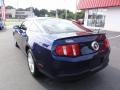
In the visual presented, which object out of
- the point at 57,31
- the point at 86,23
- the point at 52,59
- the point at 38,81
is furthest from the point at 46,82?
the point at 86,23

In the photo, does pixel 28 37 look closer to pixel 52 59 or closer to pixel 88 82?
pixel 52 59

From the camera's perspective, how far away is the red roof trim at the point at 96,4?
19609mm

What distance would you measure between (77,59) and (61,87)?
2.82 feet

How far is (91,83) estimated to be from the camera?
427cm

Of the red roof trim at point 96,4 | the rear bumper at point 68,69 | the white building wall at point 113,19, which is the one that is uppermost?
the red roof trim at point 96,4

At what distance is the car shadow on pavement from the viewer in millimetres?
4070

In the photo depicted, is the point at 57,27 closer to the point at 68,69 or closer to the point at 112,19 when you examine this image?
the point at 68,69

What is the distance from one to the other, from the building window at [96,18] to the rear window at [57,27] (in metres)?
18.0

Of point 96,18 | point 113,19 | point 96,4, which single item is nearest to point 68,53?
point 113,19

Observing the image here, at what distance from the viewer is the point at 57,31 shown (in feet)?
15.0

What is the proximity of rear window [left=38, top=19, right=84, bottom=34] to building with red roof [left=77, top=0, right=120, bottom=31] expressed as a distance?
1542 centimetres

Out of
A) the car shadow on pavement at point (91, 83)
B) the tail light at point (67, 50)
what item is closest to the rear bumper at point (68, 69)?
the tail light at point (67, 50)

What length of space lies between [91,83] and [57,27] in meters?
1.69

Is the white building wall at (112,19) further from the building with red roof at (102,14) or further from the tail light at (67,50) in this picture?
the tail light at (67,50)
